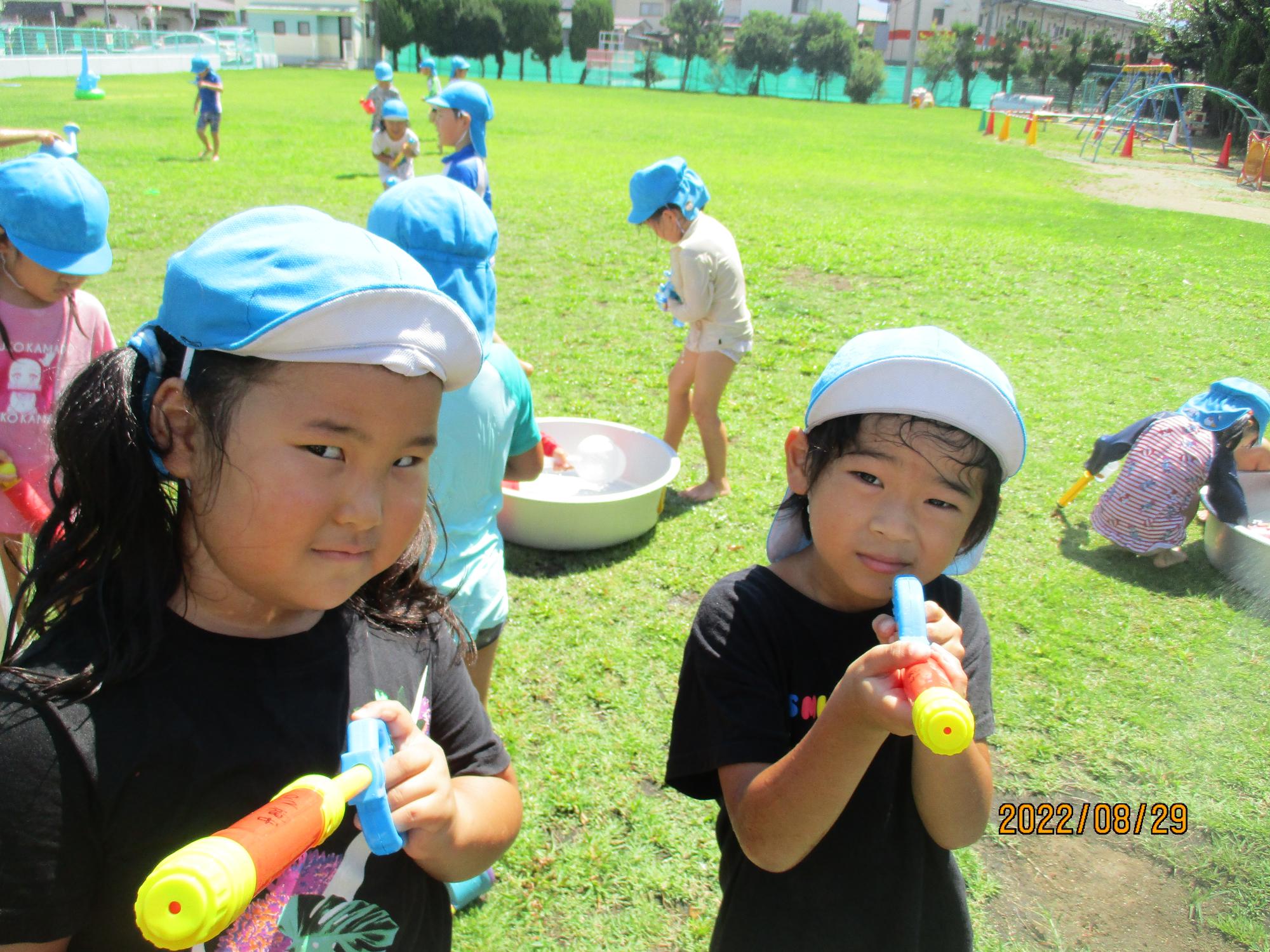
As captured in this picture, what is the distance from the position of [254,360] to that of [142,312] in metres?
7.82

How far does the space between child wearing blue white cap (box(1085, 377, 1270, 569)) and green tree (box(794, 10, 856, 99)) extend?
55747 millimetres

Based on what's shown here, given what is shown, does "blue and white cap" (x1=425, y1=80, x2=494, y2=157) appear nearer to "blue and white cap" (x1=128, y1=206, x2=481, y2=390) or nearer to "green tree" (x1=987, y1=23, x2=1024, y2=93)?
"blue and white cap" (x1=128, y1=206, x2=481, y2=390)

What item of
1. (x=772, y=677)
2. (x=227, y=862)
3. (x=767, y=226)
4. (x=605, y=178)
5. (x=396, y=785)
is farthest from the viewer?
(x=605, y=178)

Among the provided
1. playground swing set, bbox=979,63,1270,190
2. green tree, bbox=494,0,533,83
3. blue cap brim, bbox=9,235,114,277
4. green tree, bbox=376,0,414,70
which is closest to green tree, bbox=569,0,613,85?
green tree, bbox=494,0,533,83

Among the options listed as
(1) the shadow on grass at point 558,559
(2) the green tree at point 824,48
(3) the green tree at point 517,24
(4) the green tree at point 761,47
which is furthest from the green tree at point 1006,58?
(1) the shadow on grass at point 558,559

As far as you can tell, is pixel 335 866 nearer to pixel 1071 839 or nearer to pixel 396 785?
pixel 396 785

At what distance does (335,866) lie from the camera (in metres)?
1.24

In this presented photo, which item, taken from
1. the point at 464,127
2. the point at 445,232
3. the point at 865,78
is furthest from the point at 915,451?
the point at 865,78

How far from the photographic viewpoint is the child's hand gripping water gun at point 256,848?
773mm

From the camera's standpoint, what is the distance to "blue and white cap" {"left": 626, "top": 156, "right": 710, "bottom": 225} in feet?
15.5

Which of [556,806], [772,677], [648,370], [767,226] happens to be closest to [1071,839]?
[556,806]

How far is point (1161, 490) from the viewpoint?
4.93 meters

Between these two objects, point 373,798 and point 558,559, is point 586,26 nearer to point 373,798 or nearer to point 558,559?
point 558,559

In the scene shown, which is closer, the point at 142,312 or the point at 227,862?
the point at 227,862
